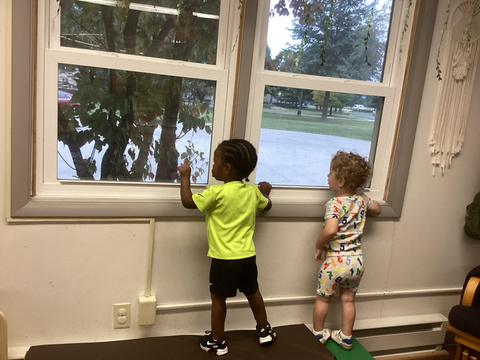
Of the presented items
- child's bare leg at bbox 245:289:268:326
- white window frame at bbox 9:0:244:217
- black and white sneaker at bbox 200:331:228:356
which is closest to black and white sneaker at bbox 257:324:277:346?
child's bare leg at bbox 245:289:268:326

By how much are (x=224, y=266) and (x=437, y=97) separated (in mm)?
1332

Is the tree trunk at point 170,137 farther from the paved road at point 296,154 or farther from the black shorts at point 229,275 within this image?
the black shorts at point 229,275

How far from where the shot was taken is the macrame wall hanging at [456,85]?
1822mm

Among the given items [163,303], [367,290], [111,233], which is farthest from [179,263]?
[367,290]

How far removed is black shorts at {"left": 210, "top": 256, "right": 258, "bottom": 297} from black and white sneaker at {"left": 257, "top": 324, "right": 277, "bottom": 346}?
228mm

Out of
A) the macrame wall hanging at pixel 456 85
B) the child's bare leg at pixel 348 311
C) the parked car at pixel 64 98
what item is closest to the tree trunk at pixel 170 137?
the parked car at pixel 64 98

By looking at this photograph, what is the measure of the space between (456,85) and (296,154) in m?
0.86

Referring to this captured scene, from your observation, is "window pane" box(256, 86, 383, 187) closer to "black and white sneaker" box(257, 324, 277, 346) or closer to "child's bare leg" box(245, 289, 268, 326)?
"child's bare leg" box(245, 289, 268, 326)

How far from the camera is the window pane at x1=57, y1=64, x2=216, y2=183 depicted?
5.04 feet

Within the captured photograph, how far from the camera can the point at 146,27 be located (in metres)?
1.55

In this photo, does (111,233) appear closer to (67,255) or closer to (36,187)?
(67,255)

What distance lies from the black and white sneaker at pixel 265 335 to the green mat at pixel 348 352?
1.04 feet

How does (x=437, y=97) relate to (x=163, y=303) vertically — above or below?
above

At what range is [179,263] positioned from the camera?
1.72m
